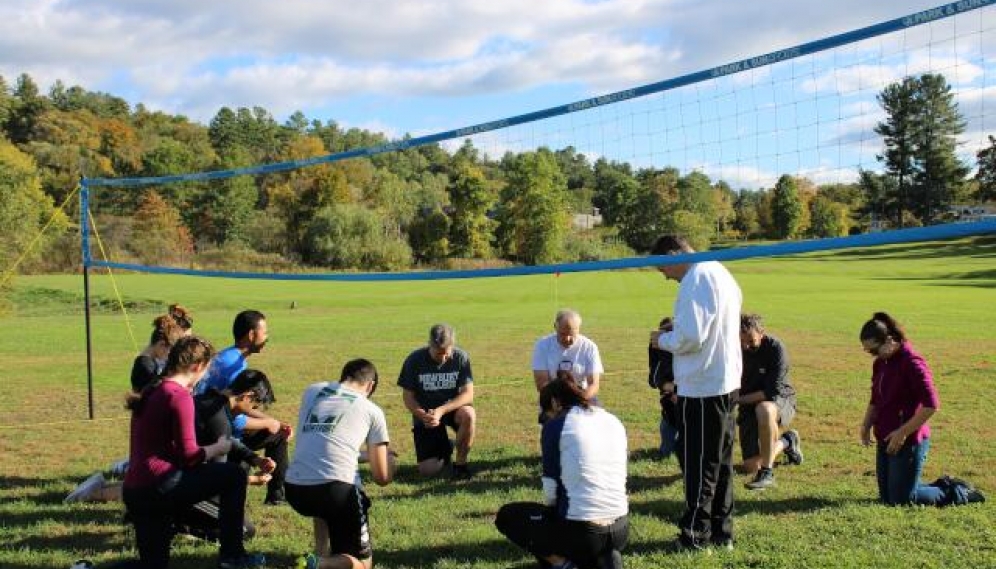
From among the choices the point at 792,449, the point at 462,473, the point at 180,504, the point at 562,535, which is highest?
the point at 180,504

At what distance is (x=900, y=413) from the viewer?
239 inches

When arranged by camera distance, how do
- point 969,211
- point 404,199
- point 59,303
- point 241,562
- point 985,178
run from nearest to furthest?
point 241,562
point 969,211
point 985,178
point 59,303
point 404,199

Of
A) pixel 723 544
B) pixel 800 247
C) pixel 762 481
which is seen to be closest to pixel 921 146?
pixel 800 247

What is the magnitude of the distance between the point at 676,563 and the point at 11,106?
102m

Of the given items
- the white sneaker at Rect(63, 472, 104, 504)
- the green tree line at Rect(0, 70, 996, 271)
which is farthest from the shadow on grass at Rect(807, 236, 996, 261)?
the white sneaker at Rect(63, 472, 104, 504)

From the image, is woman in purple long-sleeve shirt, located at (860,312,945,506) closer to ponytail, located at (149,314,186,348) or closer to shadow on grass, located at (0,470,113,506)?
ponytail, located at (149,314,186,348)

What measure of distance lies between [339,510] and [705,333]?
7.70 ft

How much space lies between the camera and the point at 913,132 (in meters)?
6.30

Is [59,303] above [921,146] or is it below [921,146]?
below

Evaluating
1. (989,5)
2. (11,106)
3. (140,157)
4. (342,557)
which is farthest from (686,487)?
(11,106)

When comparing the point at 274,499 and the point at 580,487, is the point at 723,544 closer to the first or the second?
the point at 580,487

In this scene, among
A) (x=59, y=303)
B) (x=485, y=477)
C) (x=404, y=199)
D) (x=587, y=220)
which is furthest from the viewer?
(x=404, y=199)

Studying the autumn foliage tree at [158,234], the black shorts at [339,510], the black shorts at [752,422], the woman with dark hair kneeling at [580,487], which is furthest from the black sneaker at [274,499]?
the autumn foliage tree at [158,234]

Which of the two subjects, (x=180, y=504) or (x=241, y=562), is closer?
(x=180, y=504)
